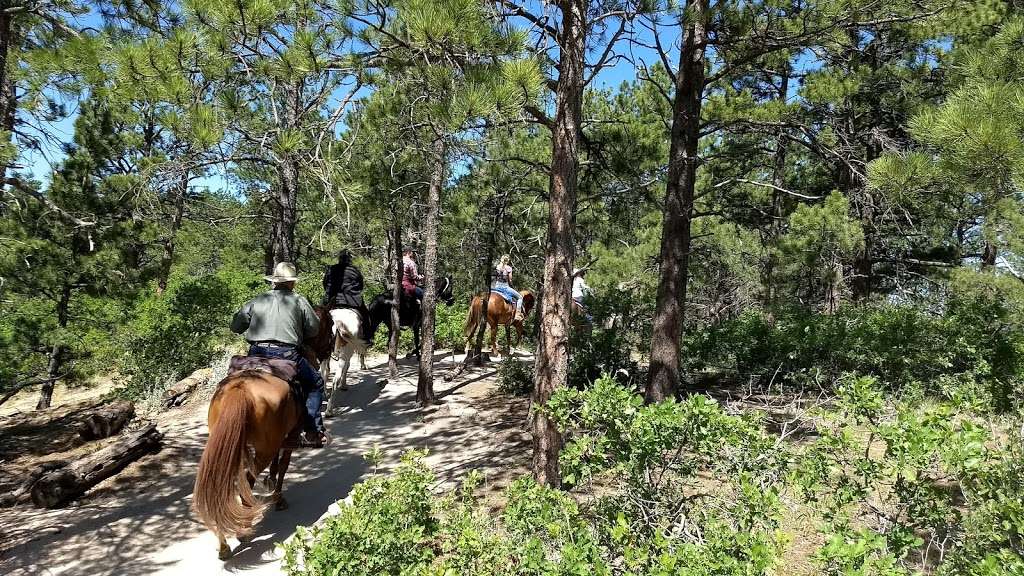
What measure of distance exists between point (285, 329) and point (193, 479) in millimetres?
2344

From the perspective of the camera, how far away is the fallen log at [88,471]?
4812mm

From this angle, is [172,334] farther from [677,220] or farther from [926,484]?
[926,484]

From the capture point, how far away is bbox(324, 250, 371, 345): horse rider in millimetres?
8211

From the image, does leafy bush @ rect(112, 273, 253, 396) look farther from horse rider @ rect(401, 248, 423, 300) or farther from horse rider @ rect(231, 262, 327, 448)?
horse rider @ rect(231, 262, 327, 448)

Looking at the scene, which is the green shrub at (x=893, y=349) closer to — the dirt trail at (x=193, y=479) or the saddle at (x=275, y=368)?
the dirt trail at (x=193, y=479)

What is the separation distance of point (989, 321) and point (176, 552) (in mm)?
9429

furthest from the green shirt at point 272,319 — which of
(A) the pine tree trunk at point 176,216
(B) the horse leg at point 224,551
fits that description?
(B) the horse leg at point 224,551

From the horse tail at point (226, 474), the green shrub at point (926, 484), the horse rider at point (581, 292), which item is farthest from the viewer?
the horse rider at point (581, 292)

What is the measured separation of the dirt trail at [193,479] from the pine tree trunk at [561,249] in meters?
0.99

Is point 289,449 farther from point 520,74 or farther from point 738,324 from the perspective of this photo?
point 738,324

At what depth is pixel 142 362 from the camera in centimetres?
924

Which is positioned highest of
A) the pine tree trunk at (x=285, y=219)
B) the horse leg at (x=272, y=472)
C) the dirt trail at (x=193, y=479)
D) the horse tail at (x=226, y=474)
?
the pine tree trunk at (x=285, y=219)

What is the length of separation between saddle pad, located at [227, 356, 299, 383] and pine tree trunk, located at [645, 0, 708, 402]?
388 centimetres

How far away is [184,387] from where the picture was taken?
9391 millimetres
